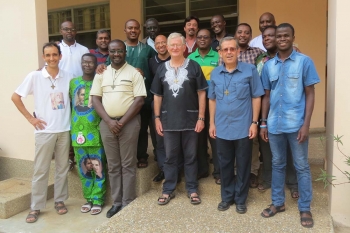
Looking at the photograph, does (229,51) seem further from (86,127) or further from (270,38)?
(86,127)

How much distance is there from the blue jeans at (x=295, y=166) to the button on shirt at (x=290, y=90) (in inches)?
4.6

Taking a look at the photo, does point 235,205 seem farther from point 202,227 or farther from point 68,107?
point 68,107

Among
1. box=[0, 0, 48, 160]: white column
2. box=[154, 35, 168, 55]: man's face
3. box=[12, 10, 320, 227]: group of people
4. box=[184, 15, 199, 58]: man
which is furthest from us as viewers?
box=[0, 0, 48, 160]: white column

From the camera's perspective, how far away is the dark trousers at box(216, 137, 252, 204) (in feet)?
10.6

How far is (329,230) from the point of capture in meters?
2.93

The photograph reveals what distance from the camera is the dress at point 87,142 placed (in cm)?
366

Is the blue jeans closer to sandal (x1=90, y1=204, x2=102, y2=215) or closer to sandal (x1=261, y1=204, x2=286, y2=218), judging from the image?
sandal (x1=261, y1=204, x2=286, y2=218)

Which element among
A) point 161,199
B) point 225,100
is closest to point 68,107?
point 161,199

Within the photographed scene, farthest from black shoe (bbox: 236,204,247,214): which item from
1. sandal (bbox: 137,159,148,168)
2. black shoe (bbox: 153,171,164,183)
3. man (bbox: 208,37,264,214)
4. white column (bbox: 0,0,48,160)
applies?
white column (bbox: 0,0,48,160)

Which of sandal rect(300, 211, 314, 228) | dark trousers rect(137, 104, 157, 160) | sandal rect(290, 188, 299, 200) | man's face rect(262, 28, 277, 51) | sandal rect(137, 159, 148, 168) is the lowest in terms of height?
sandal rect(300, 211, 314, 228)

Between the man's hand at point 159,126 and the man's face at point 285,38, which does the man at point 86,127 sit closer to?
the man's hand at point 159,126

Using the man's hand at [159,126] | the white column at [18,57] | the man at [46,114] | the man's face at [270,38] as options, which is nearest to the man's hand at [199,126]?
the man's hand at [159,126]

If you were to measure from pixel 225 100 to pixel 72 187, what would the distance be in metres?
2.44

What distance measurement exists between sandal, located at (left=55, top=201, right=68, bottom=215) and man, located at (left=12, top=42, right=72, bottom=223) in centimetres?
17
